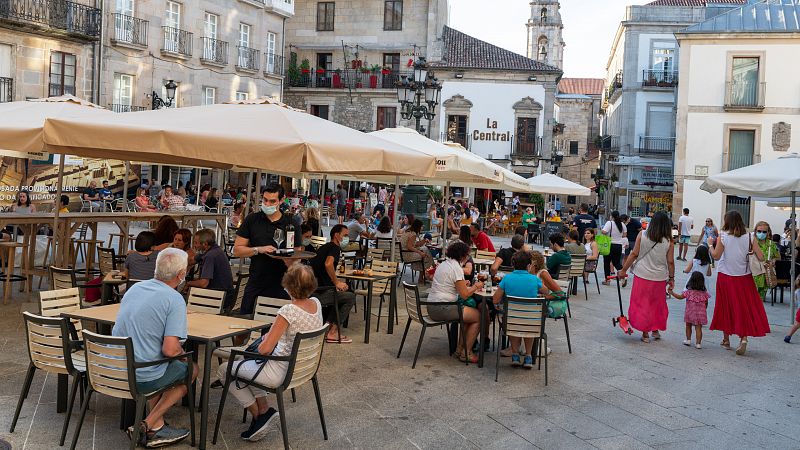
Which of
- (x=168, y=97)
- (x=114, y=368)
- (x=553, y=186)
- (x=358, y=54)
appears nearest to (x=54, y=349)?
(x=114, y=368)

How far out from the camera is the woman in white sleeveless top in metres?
9.16

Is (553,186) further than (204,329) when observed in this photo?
Yes

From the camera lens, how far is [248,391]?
5.27m

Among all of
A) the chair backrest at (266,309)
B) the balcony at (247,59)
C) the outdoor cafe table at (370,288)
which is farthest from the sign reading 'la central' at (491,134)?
the chair backrest at (266,309)

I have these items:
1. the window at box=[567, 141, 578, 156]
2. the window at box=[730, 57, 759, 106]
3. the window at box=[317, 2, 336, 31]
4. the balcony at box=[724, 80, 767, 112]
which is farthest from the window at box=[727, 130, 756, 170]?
the window at box=[567, 141, 578, 156]

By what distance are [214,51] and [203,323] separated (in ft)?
87.5

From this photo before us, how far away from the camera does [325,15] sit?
132 feet

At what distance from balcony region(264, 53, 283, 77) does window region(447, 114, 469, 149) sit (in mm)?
9370

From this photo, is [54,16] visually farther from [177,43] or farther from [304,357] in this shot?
[304,357]

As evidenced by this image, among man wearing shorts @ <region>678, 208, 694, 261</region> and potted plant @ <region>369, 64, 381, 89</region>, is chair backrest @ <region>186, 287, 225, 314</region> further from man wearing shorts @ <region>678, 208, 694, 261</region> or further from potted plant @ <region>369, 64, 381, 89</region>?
potted plant @ <region>369, 64, 381, 89</region>

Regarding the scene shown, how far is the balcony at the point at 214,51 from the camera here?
3008cm

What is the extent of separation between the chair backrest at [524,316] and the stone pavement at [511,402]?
47 cm

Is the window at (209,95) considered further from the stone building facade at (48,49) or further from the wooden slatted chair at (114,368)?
the wooden slatted chair at (114,368)

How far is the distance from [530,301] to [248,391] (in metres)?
2.99
